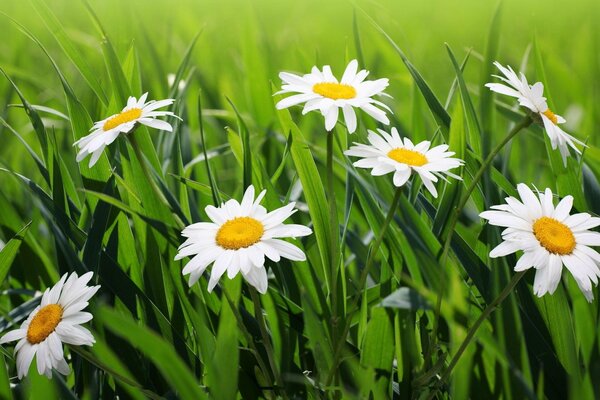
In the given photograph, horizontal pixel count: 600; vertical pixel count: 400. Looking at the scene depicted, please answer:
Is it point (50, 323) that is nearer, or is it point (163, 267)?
point (50, 323)

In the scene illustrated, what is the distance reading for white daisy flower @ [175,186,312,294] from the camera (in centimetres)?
50

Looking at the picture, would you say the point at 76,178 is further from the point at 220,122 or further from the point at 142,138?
the point at 220,122

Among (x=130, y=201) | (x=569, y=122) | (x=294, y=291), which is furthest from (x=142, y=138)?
(x=569, y=122)

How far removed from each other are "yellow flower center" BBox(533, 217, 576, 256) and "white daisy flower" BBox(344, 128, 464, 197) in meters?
0.08

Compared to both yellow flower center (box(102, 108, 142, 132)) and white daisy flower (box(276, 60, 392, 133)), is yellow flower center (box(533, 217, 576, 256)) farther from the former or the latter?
yellow flower center (box(102, 108, 142, 132))

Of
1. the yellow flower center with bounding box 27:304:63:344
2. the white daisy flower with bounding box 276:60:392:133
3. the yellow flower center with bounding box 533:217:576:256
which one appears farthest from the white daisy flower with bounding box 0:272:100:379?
the yellow flower center with bounding box 533:217:576:256

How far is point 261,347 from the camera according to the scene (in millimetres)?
710

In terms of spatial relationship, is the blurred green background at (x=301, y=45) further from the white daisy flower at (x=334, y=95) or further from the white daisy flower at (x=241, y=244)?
the white daisy flower at (x=241, y=244)

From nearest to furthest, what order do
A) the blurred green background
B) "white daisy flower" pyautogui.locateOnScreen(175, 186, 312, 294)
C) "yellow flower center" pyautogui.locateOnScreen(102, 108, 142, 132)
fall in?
1. "white daisy flower" pyautogui.locateOnScreen(175, 186, 312, 294)
2. "yellow flower center" pyautogui.locateOnScreen(102, 108, 142, 132)
3. the blurred green background

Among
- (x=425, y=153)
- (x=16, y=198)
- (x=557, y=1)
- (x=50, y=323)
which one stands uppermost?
(x=557, y=1)

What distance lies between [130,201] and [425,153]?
35 cm

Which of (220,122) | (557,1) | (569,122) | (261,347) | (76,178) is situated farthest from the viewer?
(557,1)

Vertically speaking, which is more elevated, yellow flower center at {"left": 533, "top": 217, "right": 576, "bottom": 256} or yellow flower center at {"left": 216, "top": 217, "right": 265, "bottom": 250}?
yellow flower center at {"left": 533, "top": 217, "right": 576, "bottom": 256}

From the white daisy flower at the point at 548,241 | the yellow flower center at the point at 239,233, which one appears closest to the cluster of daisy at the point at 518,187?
the white daisy flower at the point at 548,241
